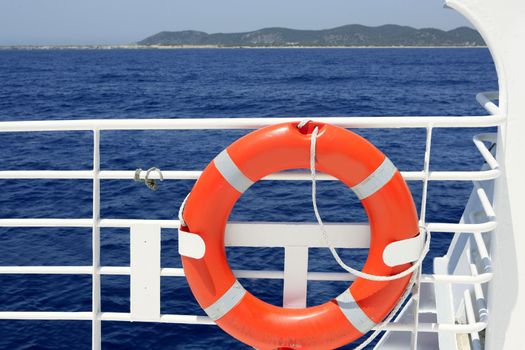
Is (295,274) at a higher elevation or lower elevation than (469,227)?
lower

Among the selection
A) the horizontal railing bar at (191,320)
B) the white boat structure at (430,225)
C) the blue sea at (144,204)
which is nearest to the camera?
the white boat structure at (430,225)

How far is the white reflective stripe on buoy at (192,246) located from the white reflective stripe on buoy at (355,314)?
1.36 ft

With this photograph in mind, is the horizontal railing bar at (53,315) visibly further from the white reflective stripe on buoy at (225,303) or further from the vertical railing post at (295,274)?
the vertical railing post at (295,274)

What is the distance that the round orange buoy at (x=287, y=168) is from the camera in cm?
165

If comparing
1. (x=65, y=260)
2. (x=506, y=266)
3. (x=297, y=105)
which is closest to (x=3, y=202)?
(x=65, y=260)

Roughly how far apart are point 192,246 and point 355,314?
492 mm

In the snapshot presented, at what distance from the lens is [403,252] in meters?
1.67

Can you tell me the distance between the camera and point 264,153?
1.67m

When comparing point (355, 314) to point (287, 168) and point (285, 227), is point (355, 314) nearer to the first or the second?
point (285, 227)

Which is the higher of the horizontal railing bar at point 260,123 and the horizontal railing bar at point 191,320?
the horizontal railing bar at point 260,123

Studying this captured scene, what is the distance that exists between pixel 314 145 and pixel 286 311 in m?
0.49

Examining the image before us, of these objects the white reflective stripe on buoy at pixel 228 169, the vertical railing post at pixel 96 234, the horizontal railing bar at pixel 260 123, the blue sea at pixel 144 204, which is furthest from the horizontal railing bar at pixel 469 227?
the blue sea at pixel 144 204

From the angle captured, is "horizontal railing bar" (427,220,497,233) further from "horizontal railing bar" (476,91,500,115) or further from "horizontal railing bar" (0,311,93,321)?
"horizontal railing bar" (0,311,93,321)

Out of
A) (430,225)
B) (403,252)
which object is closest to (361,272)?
(403,252)
